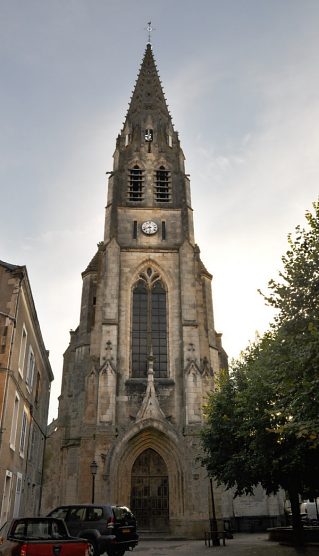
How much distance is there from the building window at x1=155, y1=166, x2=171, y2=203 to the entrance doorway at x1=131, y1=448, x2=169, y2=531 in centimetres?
1743

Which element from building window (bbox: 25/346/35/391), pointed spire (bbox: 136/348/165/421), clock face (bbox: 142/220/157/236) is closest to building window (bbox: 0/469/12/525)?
building window (bbox: 25/346/35/391)

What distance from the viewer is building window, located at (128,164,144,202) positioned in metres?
35.0

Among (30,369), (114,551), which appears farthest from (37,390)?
(114,551)

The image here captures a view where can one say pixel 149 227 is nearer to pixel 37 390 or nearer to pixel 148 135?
pixel 148 135

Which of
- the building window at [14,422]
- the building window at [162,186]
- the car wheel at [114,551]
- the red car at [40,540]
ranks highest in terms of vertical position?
the building window at [162,186]

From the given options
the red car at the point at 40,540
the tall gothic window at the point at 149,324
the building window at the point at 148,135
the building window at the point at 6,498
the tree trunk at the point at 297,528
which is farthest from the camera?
the building window at the point at 148,135

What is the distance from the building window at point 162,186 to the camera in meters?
35.1

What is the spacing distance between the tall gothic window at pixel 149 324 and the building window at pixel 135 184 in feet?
21.4

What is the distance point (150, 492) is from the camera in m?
25.2

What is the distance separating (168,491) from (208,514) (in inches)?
96.4

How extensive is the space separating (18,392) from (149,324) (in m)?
12.2

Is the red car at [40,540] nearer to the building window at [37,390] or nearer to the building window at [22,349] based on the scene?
the building window at [22,349]

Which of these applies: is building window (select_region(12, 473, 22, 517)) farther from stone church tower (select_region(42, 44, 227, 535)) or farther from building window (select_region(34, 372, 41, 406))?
stone church tower (select_region(42, 44, 227, 535))

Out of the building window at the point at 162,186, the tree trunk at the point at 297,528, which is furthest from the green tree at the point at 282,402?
the building window at the point at 162,186
